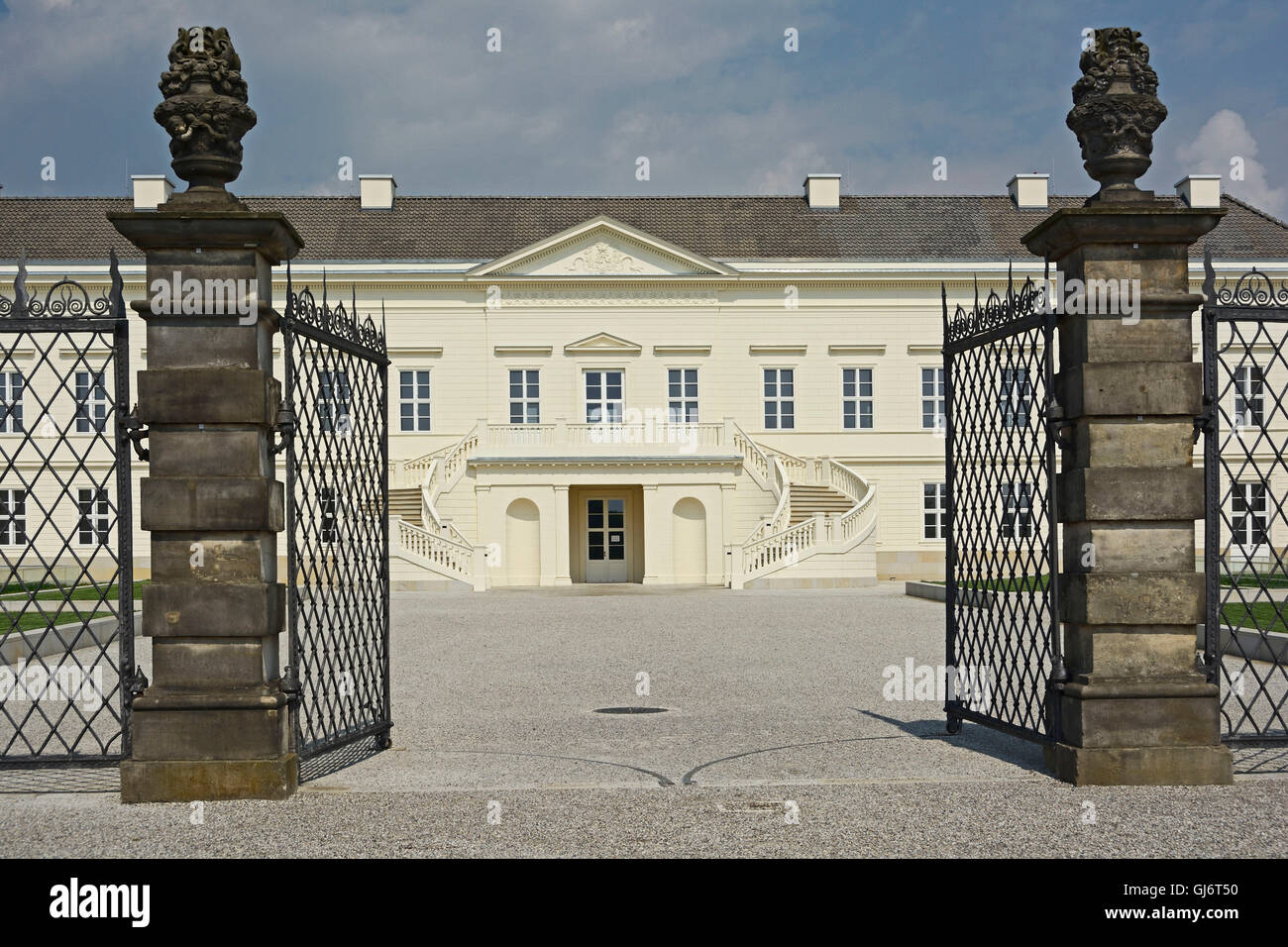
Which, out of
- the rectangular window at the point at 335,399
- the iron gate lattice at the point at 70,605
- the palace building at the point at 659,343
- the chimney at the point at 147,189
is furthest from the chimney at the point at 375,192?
the rectangular window at the point at 335,399

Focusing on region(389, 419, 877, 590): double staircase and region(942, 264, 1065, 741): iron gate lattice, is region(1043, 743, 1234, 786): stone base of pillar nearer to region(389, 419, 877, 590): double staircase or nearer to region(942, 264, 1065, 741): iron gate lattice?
region(942, 264, 1065, 741): iron gate lattice

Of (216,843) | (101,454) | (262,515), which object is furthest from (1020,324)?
(101,454)

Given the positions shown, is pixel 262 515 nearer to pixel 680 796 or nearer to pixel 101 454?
pixel 680 796

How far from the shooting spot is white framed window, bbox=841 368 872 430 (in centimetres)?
3850

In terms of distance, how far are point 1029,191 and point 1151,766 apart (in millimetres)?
37404

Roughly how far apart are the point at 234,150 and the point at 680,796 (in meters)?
4.52

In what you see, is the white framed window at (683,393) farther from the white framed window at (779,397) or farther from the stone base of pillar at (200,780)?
the stone base of pillar at (200,780)

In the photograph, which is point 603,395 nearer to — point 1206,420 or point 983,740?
point 983,740

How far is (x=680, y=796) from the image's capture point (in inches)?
275

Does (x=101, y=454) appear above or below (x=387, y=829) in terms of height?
above

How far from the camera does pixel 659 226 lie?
40.6 metres

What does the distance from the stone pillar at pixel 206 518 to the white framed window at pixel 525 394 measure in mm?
30653

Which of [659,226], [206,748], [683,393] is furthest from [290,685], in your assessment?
[659,226]

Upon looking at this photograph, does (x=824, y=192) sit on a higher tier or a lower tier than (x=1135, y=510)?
higher
